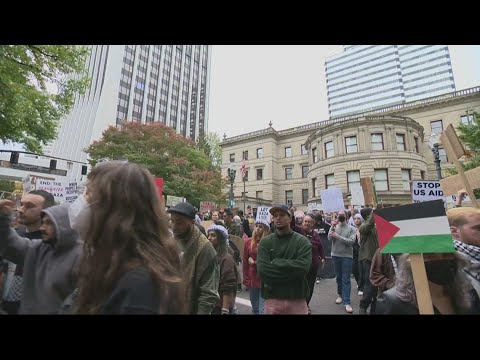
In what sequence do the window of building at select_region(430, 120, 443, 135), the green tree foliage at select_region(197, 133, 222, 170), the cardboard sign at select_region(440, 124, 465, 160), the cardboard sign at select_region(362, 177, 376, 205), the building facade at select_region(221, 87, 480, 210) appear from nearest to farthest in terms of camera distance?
the cardboard sign at select_region(440, 124, 465, 160), the cardboard sign at select_region(362, 177, 376, 205), the building facade at select_region(221, 87, 480, 210), the window of building at select_region(430, 120, 443, 135), the green tree foliage at select_region(197, 133, 222, 170)

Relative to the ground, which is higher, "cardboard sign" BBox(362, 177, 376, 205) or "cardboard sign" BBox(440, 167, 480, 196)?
"cardboard sign" BBox(362, 177, 376, 205)

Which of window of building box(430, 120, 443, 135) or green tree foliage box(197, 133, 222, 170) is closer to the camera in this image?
window of building box(430, 120, 443, 135)

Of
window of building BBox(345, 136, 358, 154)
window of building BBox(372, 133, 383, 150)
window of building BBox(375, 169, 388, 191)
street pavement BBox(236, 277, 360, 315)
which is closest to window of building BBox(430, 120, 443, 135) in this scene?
window of building BBox(372, 133, 383, 150)

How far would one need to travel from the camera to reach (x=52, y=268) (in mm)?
1865

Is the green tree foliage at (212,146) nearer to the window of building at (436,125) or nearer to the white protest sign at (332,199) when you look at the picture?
the window of building at (436,125)

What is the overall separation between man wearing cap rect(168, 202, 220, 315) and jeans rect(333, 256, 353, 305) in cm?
453

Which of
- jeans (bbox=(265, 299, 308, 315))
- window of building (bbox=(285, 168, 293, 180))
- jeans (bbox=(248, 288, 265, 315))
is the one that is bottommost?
jeans (bbox=(248, 288, 265, 315))

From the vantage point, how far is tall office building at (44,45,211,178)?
6357 centimetres

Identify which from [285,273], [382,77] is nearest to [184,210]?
[285,273]

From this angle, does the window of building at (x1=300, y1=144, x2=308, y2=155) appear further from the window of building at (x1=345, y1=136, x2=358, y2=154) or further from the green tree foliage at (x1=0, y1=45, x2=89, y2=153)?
the green tree foliage at (x1=0, y1=45, x2=89, y2=153)

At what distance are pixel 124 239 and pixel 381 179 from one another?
35.1m

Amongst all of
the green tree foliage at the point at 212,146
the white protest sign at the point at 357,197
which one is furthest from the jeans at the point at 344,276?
the green tree foliage at the point at 212,146

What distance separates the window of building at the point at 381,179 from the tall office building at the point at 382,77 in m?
77.8
